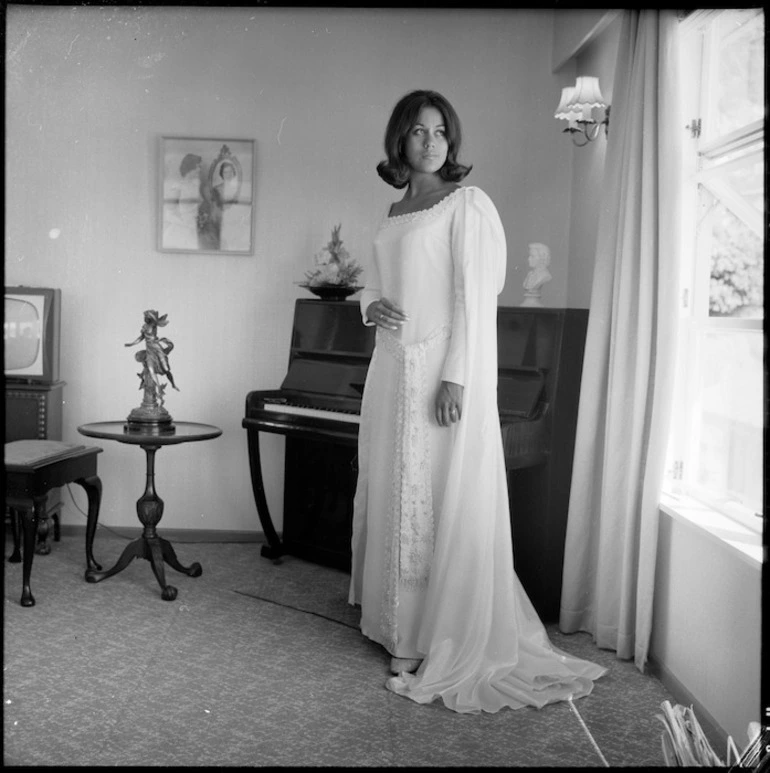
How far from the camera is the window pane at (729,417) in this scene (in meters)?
2.69

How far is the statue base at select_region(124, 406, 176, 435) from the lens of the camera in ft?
13.0

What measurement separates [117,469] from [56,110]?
1.80m

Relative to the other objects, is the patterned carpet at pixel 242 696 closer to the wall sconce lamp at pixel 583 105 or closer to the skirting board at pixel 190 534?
the skirting board at pixel 190 534

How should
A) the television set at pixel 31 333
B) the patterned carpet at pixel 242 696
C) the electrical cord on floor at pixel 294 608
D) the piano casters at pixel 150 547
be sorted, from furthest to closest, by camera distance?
the television set at pixel 31 333 < the piano casters at pixel 150 547 < the electrical cord on floor at pixel 294 608 < the patterned carpet at pixel 242 696

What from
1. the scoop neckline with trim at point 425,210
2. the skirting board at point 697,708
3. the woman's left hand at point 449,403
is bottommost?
the skirting board at point 697,708

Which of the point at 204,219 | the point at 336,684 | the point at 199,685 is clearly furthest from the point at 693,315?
the point at 204,219

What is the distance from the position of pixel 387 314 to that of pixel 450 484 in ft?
1.92

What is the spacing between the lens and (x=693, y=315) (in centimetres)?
312

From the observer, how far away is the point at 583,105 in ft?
11.8

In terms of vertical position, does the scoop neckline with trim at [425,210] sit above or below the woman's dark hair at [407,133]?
below

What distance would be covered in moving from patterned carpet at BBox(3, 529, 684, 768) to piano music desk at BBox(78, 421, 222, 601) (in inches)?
3.0

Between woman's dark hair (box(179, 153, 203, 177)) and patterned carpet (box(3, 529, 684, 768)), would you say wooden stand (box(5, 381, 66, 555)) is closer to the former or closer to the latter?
patterned carpet (box(3, 529, 684, 768))

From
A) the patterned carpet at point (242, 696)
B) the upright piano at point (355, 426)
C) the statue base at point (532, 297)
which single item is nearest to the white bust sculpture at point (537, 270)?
the statue base at point (532, 297)

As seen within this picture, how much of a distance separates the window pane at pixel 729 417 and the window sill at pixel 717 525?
0.22 feet
